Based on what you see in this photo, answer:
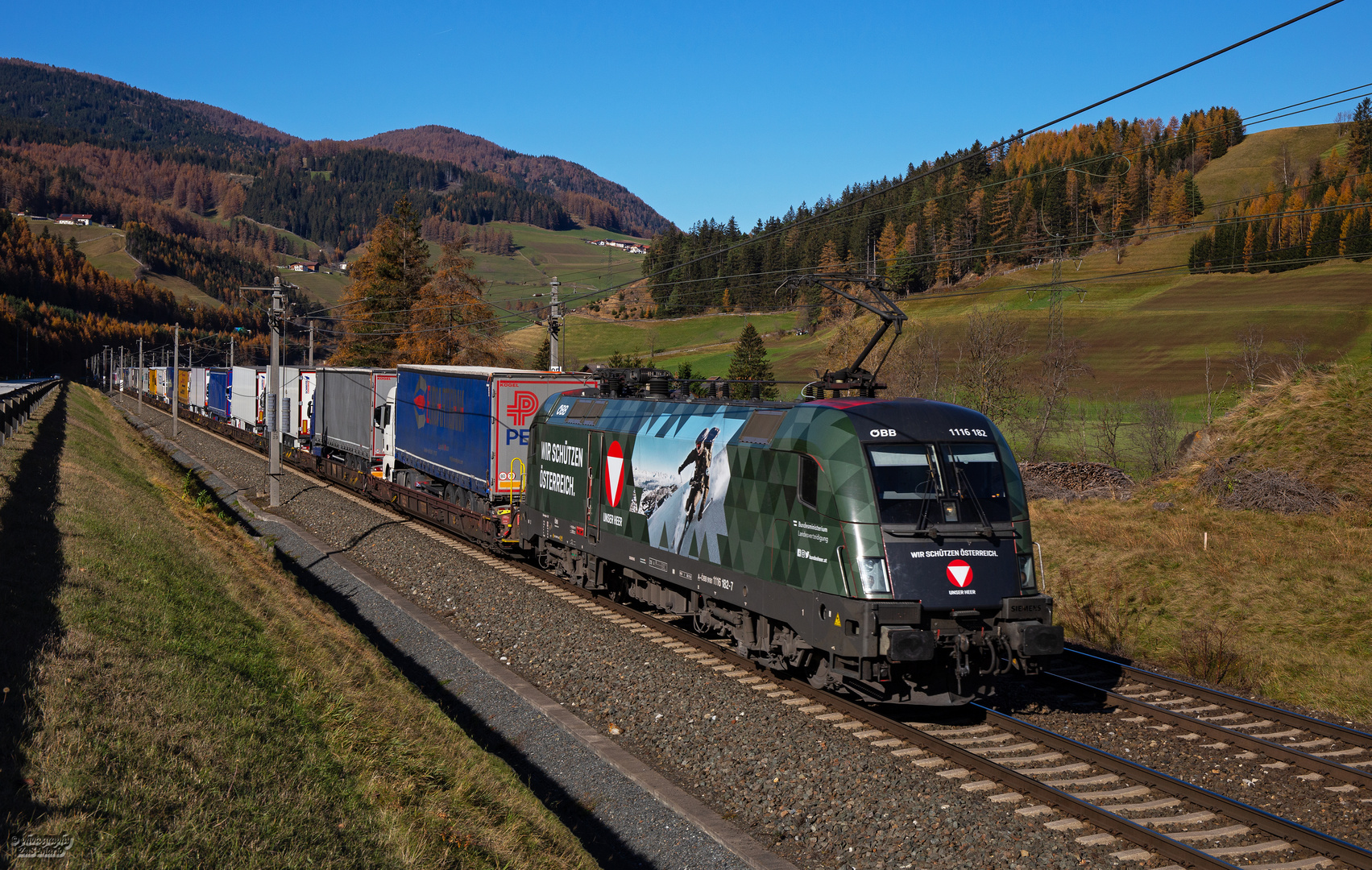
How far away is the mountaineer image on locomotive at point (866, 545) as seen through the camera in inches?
397

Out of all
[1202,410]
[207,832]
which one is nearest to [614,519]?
[207,832]

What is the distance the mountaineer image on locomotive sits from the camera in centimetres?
1009

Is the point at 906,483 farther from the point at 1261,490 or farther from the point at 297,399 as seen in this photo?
the point at 297,399

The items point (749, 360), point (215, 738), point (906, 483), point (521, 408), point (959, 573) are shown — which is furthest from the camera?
point (749, 360)

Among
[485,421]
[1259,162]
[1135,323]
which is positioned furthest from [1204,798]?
[1259,162]

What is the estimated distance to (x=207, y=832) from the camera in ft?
19.6

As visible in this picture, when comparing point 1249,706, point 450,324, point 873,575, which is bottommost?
point 1249,706

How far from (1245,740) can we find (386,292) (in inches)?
2708

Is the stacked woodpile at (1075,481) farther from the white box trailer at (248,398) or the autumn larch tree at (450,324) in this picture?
the autumn larch tree at (450,324)

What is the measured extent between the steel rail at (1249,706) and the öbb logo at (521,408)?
43.3 ft

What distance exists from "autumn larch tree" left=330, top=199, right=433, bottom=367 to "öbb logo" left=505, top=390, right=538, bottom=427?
48.6m

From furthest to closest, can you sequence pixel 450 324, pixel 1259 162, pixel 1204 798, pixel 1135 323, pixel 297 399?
pixel 1259 162 → pixel 1135 323 → pixel 450 324 → pixel 297 399 → pixel 1204 798

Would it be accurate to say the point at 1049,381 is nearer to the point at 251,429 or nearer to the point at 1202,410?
the point at 1202,410

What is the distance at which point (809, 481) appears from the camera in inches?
430
